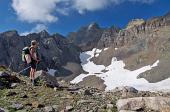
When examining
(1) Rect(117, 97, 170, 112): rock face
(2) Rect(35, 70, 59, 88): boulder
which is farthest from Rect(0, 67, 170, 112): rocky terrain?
(2) Rect(35, 70, 59, 88): boulder

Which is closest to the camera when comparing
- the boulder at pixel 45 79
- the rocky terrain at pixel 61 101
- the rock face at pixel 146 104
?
the rock face at pixel 146 104

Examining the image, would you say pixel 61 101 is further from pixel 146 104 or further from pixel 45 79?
pixel 45 79

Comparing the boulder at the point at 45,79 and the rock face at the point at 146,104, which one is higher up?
the boulder at the point at 45,79

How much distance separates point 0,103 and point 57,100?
9.23 feet

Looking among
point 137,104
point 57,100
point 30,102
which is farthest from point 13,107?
point 137,104

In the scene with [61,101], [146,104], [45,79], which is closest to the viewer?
[146,104]

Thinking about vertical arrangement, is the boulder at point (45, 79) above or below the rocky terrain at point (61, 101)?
above

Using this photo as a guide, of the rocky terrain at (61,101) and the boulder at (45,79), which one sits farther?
the boulder at (45,79)

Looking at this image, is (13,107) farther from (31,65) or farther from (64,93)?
(31,65)

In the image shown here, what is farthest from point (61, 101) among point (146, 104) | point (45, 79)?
point (45, 79)

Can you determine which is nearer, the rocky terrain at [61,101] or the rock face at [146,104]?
the rock face at [146,104]

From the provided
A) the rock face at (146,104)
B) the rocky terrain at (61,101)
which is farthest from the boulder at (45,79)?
the rock face at (146,104)

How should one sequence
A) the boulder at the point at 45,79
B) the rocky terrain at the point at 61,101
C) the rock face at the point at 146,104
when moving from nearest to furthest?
the rock face at the point at 146,104 < the rocky terrain at the point at 61,101 < the boulder at the point at 45,79

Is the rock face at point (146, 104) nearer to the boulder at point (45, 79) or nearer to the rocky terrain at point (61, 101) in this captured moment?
the rocky terrain at point (61, 101)
